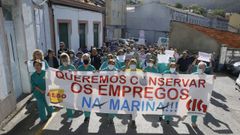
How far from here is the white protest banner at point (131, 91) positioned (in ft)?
20.0

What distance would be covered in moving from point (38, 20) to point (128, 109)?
5.96 metres

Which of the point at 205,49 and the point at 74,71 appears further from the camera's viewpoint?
the point at 205,49

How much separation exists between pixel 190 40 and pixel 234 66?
20.1ft

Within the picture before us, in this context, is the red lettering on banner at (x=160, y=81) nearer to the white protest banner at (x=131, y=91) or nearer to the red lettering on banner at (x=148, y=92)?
the white protest banner at (x=131, y=91)

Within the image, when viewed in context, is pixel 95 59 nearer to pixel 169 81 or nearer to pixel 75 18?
pixel 169 81

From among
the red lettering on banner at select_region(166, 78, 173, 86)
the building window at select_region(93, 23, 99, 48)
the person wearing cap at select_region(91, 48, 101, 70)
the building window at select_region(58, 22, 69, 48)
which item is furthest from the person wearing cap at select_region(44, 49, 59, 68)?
the building window at select_region(93, 23, 99, 48)

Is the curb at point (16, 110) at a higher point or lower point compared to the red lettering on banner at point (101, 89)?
lower

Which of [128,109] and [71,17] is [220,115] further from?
[71,17]

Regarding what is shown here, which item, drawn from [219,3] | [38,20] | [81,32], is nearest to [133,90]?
[38,20]

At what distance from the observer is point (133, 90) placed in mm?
6121

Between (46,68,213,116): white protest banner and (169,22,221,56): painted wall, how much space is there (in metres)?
12.9

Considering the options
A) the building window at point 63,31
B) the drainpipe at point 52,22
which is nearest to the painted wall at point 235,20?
the building window at point 63,31

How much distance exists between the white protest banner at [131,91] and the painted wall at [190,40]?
42.4 ft

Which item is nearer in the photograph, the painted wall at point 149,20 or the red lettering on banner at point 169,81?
the red lettering on banner at point 169,81
